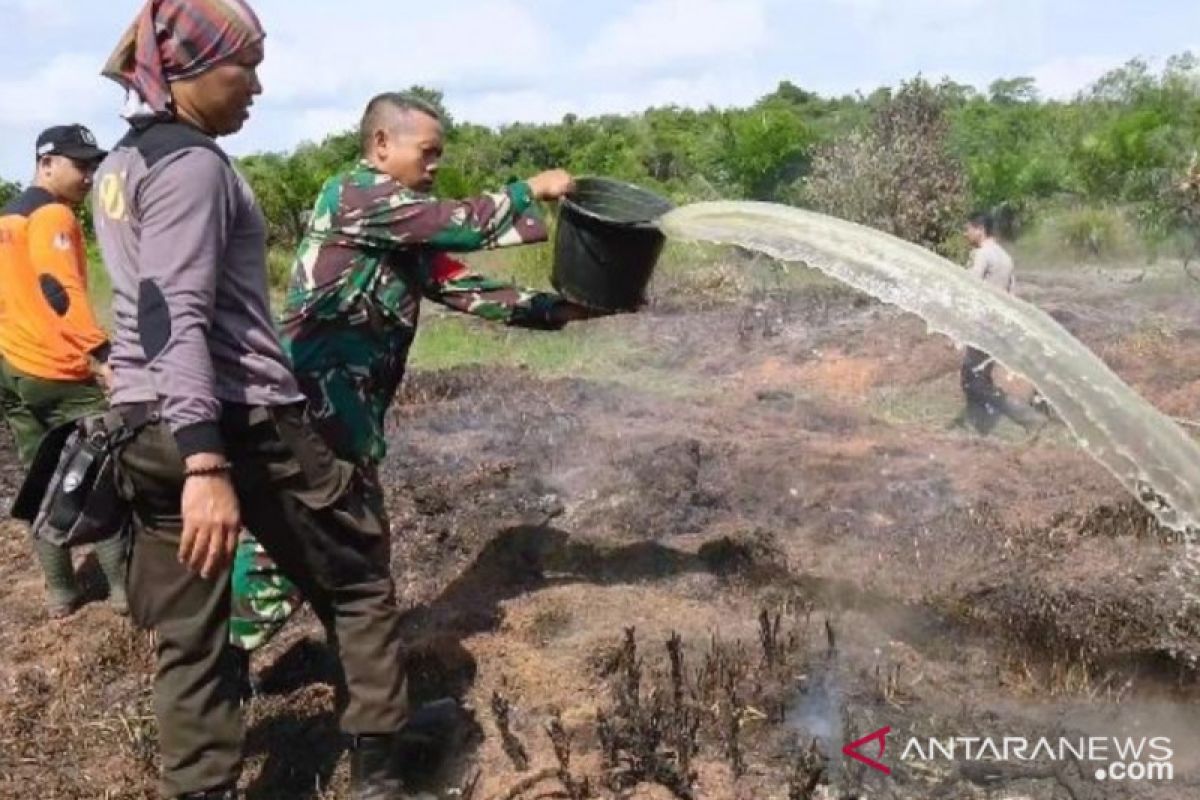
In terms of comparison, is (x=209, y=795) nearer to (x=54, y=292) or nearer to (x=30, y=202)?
(x=54, y=292)

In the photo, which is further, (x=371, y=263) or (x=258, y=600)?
(x=258, y=600)

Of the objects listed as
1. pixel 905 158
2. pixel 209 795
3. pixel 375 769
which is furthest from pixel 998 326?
pixel 905 158

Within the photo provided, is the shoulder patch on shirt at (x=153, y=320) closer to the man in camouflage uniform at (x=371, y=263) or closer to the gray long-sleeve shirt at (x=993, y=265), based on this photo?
the man in camouflage uniform at (x=371, y=263)

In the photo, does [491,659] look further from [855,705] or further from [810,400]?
[810,400]

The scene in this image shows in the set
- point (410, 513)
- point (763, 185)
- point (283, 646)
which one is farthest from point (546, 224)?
point (763, 185)

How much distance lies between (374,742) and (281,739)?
61 cm

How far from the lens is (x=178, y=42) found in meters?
2.58

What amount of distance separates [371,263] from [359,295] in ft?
0.30

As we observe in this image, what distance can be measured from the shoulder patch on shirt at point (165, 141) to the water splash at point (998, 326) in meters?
1.29

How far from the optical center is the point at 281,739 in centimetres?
342

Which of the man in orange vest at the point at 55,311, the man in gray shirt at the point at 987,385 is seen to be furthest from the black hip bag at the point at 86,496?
the man in gray shirt at the point at 987,385

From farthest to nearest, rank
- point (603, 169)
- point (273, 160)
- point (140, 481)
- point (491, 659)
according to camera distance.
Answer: point (603, 169) → point (273, 160) → point (491, 659) → point (140, 481)

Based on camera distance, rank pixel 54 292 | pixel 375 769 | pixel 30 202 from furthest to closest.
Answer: pixel 30 202, pixel 54 292, pixel 375 769

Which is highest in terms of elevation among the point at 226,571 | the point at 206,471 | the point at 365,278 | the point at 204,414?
the point at 365,278
